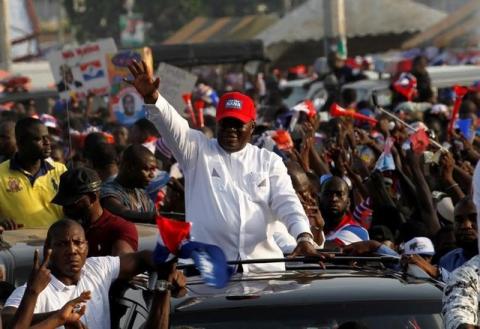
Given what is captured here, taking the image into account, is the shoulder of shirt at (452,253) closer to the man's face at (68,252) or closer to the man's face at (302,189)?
the man's face at (302,189)

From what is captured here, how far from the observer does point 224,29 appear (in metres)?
49.9

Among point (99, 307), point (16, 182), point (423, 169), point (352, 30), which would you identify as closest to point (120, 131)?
point (423, 169)

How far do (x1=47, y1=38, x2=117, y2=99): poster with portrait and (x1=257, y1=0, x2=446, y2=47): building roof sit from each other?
16.8 metres

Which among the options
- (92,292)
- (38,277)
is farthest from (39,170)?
(38,277)

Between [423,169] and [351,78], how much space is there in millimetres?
11189

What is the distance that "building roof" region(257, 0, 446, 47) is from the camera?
121ft

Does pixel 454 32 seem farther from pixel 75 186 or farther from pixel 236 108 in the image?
pixel 236 108

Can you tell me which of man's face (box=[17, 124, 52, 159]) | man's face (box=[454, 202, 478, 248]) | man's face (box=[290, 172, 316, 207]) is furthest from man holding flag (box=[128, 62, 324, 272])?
man's face (box=[17, 124, 52, 159])

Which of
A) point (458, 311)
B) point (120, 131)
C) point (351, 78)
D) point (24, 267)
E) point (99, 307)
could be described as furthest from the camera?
point (351, 78)

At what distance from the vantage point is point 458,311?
5.63 metres

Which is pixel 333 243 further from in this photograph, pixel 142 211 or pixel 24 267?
pixel 24 267

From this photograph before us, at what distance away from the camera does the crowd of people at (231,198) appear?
685cm

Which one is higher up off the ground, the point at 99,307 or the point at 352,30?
the point at 99,307

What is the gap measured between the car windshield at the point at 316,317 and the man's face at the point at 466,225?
2.78m
